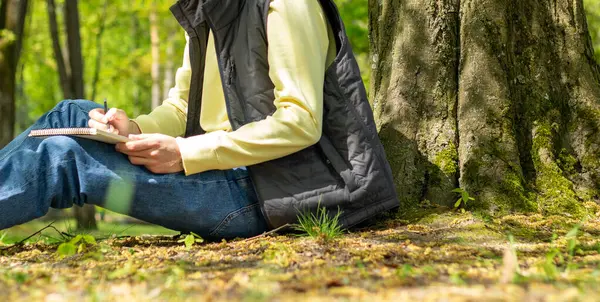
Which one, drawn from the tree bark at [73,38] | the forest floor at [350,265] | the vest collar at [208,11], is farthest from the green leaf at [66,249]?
the tree bark at [73,38]

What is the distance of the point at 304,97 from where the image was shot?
2754 millimetres

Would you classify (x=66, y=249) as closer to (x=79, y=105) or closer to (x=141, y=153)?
(x=141, y=153)

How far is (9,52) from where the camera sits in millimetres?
7746

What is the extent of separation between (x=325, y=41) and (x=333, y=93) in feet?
0.79

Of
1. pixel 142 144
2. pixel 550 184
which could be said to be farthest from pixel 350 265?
pixel 550 184

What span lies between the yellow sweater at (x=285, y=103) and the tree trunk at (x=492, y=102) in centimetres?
77

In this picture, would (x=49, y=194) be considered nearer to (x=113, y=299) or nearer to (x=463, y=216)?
(x=113, y=299)

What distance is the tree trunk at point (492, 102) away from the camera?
3320mm

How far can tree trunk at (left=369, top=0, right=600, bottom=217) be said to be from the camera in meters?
3.32

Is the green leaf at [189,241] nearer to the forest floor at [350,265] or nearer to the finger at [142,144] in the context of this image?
the forest floor at [350,265]

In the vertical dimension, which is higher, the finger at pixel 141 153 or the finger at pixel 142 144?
the finger at pixel 142 144

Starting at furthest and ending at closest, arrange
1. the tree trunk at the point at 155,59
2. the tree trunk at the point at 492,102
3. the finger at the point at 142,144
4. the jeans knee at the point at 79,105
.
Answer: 1. the tree trunk at the point at 155,59
2. the tree trunk at the point at 492,102
3. the jeans knee at the point at 79,105
4. the finger at the point at 142,144

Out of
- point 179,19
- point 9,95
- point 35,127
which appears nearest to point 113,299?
point 35,127

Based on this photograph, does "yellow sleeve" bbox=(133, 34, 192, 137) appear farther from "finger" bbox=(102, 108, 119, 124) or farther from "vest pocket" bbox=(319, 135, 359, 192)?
"vest pocket" bbox=(319, 135, 359, 192)
